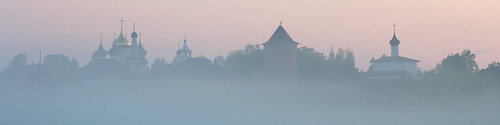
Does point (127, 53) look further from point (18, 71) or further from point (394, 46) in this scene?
point (394, 46)

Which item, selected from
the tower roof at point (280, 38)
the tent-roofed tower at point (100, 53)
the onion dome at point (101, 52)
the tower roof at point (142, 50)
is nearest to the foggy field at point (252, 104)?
the tower roof at point (280, 38)

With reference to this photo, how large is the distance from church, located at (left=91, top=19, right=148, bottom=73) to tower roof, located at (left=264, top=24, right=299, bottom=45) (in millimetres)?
14439

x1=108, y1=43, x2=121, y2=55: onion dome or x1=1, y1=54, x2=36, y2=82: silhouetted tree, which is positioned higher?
x1=108, y1=43, x2=121, y2=55: onion dome

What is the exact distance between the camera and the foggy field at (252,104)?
3578 cm

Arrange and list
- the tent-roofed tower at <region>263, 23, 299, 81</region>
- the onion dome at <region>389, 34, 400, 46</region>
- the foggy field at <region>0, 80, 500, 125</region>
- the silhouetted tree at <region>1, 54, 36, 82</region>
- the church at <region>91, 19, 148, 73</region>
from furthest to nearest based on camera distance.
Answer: the church at <region>91, 19, 148, 73</region>
the silhouetted tree at <region>1, 54, 36, 82</region>
the onion dome at <region>389, 34, 400, 46</region>
the tent-roofed tower at <region>263, 23, 299, 81</region>
the foggy field at <region>0, 80, 500, 125</region>

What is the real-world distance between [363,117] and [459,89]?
5248mm

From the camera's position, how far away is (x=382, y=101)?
35906 mm

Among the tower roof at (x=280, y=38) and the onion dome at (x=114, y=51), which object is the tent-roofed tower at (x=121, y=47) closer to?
the onion dome at (x=114, y=51)

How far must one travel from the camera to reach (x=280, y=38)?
38969mm

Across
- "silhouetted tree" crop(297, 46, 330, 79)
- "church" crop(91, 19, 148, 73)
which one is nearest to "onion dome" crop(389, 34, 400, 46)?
"silhouetted tree" crop(297, 46, 330, 79)

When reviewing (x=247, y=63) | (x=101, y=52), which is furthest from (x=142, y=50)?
(x=247, y=63)

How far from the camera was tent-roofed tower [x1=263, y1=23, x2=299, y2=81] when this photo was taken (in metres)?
38.9

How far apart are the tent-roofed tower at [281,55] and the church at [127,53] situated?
14306mm

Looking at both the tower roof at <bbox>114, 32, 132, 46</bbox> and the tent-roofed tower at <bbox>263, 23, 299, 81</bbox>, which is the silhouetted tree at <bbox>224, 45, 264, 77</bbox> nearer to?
the tent-roofed tower at <bbox>263, 23, 299, 81</bbox>
